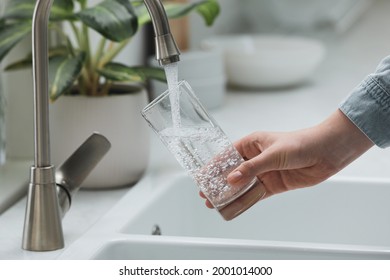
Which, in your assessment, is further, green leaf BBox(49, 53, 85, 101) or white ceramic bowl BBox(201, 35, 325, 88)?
white ceramic bowl BBox(201, 35, 325, 88)

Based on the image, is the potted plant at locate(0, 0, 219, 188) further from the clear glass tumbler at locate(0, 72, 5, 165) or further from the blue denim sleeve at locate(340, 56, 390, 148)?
the blue denim sleeve at locate(340, 56, 390, 148)

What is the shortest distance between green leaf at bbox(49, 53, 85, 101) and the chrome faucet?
15cm

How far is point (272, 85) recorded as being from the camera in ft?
Result: 7.93

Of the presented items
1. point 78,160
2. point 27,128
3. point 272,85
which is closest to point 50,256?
point 78,160

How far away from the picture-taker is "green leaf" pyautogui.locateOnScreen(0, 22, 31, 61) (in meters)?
1.39

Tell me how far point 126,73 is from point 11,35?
21 centimetres

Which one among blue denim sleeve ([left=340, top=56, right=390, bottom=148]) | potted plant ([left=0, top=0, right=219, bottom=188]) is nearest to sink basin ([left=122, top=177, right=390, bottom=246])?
potted plant ([left=0, top=0, right=219, bottom=188])

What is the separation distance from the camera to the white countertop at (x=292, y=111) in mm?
1326

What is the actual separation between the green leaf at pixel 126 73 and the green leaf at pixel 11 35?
0.15 meters

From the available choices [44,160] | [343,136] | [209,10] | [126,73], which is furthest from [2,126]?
[343,136]

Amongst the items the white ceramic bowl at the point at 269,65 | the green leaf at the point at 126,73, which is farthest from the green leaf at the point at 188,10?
the white ceramic bowl at the point at 269,65

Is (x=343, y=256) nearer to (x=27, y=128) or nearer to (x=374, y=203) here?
(x=374, y=203)

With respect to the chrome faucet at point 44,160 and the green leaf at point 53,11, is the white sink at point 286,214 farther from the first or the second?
the green leaf at point 53,11

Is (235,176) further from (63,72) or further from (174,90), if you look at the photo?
(63,72)
